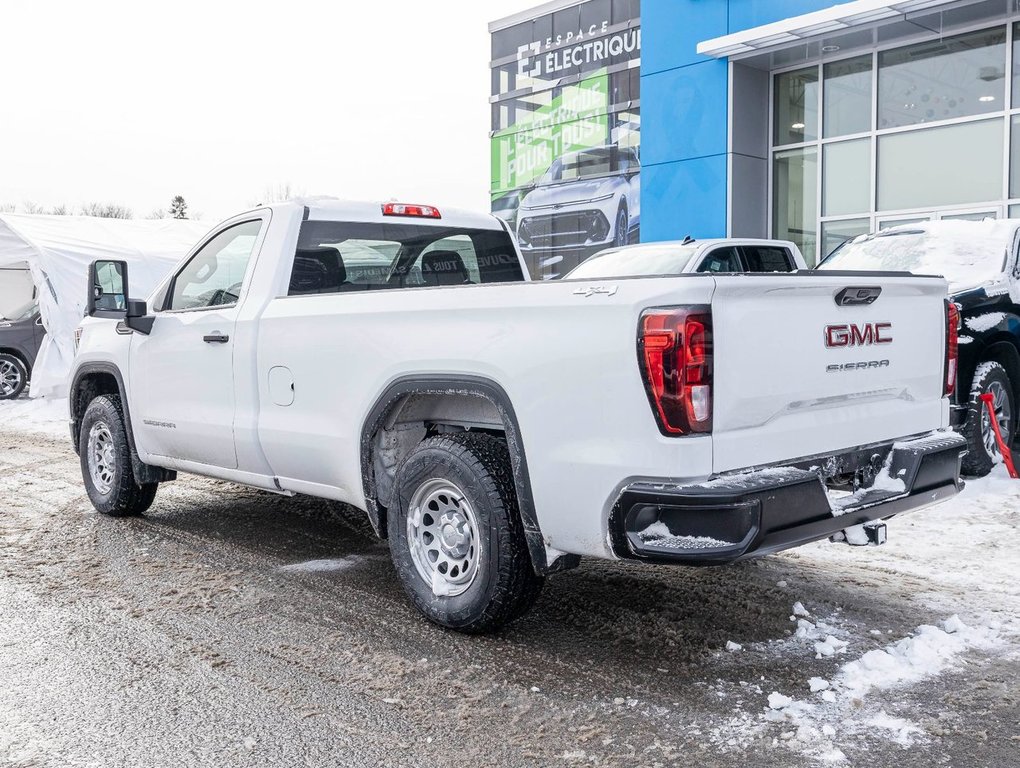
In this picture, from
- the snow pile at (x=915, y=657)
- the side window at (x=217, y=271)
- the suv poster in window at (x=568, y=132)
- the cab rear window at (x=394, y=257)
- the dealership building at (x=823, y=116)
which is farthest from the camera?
the suv poster in window at (x=568, y=132)

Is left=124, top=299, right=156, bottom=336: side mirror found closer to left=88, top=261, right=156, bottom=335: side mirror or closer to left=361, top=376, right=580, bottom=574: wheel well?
left=88, top=261, right=156, bottom=335: side mirror

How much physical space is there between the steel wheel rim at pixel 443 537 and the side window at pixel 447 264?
1808mm

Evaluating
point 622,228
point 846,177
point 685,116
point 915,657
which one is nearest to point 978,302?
point 915,657

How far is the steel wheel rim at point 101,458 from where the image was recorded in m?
6.81

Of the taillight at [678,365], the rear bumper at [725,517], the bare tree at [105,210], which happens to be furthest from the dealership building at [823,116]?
the bare tree at [105,210]

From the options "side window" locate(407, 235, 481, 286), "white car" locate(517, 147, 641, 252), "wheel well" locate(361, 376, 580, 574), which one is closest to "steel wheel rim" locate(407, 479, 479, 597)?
"wheel well" locate(361, 376, 580, 574)

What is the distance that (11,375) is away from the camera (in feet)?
58.3

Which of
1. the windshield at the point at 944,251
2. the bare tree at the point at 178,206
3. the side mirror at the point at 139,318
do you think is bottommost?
the side mirror at the point at 139,318

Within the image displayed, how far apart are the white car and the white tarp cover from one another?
388 inches

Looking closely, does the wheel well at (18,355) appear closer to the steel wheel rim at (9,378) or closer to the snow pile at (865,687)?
the steel wheel rim at (9,378)

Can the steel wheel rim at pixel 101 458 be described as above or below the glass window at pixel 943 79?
below

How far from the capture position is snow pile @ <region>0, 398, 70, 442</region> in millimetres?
13070

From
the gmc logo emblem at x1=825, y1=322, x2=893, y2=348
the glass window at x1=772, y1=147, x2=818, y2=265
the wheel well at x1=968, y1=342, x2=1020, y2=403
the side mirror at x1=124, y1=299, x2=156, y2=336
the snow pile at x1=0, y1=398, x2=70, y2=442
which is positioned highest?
the glass window at x1=772, y1=147, x2=818, y2=265

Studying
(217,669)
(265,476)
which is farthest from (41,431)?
(217,669)
